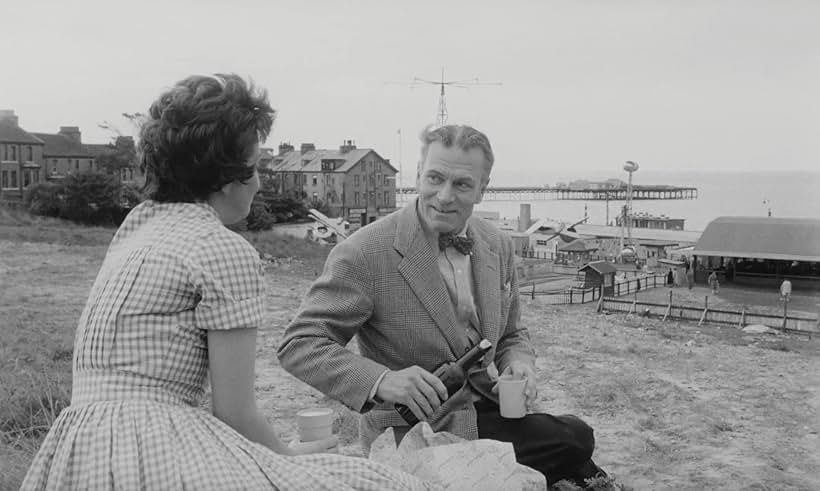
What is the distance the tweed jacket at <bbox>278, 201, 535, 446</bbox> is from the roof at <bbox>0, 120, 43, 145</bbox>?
43930 mm

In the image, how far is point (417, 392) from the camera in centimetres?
288

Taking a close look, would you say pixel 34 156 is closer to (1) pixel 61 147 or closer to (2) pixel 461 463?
(1) pixel 61 147

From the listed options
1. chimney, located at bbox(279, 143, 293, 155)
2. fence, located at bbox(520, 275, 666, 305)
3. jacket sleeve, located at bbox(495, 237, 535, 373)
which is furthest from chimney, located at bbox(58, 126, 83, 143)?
jacket sleeve, located at bbox(495, 237, 535, 373)

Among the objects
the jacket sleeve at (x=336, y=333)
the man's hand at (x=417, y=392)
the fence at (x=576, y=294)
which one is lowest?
the fence at (x=576, y=294)

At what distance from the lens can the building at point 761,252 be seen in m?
29.2

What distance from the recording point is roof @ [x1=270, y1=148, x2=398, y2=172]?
58188 millimetres

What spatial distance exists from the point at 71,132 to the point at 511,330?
48.3 meters

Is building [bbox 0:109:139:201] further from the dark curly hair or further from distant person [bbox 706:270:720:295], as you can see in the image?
the dark curly hair

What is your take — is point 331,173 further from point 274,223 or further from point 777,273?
point 777,273

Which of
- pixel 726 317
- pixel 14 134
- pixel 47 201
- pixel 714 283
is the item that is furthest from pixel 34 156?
pixel 726 317

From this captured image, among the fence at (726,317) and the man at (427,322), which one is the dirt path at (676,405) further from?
the fence at (726,317)

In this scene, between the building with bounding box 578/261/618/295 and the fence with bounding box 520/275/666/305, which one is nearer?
the fence with bounding box 520/275/666/305

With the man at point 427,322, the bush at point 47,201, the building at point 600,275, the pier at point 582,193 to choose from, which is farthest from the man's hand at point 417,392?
the pier at point 582,193

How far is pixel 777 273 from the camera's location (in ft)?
97.0
